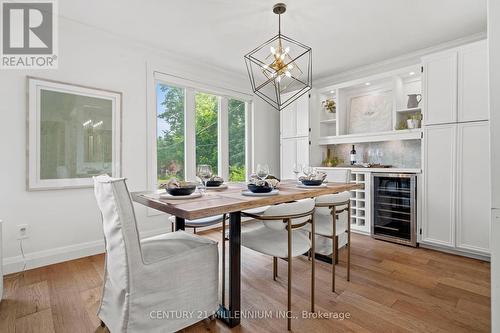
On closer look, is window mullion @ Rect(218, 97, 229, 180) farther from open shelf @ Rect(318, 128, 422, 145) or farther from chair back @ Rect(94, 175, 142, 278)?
chair back @ Rect(94, 175, 142, 278)

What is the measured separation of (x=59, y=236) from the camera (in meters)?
2.64

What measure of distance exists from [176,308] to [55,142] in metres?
2.26

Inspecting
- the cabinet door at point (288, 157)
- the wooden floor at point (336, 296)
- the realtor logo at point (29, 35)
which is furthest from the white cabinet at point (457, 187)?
the realtor logo at point (29, 35)

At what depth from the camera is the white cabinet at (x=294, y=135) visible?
429 cm

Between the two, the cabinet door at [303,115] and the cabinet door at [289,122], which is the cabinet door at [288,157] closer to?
the cabinet door at [289,122]

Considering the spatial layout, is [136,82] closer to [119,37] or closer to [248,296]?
[119,37]

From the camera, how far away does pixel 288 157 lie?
15.0 ft

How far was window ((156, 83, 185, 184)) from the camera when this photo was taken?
3516 mm

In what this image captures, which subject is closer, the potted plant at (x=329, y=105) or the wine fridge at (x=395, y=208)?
the wine fridge at (x=395, y=208)

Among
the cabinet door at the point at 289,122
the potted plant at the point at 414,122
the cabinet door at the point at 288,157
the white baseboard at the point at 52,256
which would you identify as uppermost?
the cabinet door at the point at 289,122

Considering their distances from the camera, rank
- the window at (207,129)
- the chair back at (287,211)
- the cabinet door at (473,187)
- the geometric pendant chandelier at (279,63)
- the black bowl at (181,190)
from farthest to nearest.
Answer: the window at (207,129) → the cabinet door at (473,187) → the geometric pendant chandelier at (279,63) → the black bowl at (181,190) → the chair back at (287,211)

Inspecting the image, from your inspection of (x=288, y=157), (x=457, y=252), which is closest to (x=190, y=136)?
(x=288, y=157)

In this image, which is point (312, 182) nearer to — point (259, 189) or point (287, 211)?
point (259, 189)

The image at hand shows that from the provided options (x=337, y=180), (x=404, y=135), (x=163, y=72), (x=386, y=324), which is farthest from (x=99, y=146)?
(x=404, y=135)
